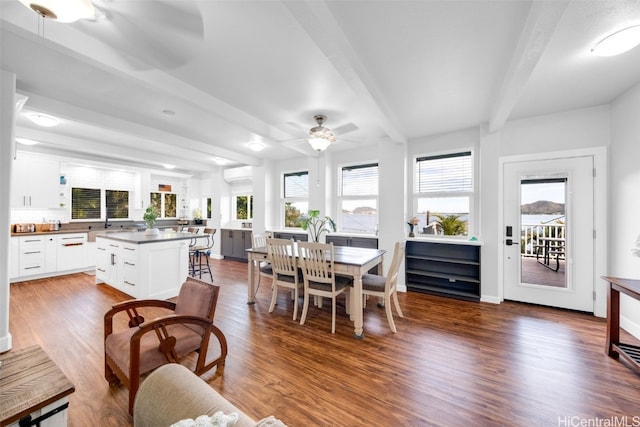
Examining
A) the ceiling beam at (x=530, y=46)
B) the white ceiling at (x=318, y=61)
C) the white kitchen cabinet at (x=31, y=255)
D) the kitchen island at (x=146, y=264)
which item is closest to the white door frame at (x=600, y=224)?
the white ceiling at (x=318, y=61)

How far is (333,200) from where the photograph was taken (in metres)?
5.60

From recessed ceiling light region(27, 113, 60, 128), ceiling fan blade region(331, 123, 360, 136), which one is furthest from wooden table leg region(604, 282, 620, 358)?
recessed ceiling light region(27, 113, 60, 128)

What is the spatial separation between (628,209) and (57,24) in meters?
5.66

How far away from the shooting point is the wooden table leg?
223 centimetres

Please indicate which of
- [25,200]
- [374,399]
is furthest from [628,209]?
[25,200]

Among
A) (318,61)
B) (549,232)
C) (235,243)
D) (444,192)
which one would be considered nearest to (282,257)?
(318,61)

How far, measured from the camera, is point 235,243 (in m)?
6.80

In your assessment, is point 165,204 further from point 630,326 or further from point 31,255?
point 630,326

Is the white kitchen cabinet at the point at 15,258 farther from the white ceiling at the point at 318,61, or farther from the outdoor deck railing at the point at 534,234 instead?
the outdoor deck railing at the point at 534,234

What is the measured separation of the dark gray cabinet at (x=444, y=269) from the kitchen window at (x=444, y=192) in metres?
0.32

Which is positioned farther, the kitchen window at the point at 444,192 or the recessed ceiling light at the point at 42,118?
the kitchen window at the point at 444,192

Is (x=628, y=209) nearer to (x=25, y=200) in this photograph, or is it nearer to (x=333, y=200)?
(x=333, y=200)

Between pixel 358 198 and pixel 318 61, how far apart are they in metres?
3.35

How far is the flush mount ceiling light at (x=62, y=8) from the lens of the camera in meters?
1.31
